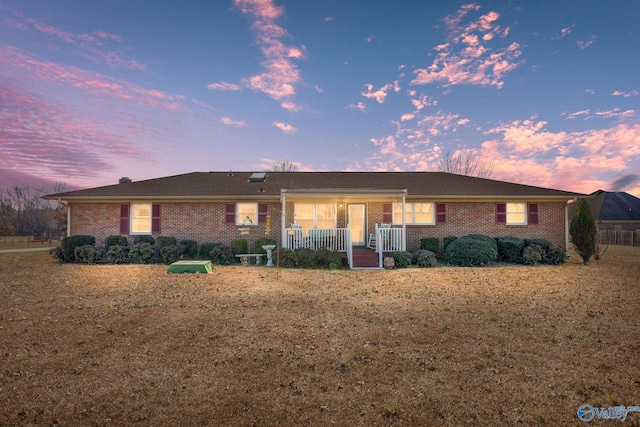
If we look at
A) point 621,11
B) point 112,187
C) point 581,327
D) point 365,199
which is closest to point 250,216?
point 365,199

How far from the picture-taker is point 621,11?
36.9ft

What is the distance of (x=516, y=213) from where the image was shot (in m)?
16.3

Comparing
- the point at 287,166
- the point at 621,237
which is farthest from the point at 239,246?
the point at 621,237

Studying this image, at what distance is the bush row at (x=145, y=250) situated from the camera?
13.9 metres

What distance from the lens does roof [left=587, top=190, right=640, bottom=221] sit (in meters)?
32.9

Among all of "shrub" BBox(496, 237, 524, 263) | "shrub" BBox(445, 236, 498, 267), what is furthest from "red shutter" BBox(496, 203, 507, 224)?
"shrub" BBox(445, 236, 498, 267)

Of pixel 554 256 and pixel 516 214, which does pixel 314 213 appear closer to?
pixel 516 214

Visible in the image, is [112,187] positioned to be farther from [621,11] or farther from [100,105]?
[621,11]

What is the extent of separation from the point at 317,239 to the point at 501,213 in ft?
33.5

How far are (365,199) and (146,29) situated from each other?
12.4 meters

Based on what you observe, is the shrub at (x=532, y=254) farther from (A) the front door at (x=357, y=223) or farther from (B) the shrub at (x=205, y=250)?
(B) the shrub at (x=205, y=250)

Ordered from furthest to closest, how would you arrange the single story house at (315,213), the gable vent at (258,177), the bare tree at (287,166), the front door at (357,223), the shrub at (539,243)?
the bare tree at (287,166)
the gable vent at (258,177)
the front door at (357,223)
the single story house at (315,213)
the shrub at (539,243)

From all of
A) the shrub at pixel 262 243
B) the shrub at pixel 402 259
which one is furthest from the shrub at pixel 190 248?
the shrub at pixel 402 259

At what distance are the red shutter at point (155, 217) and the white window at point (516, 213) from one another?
1889 centimetres
